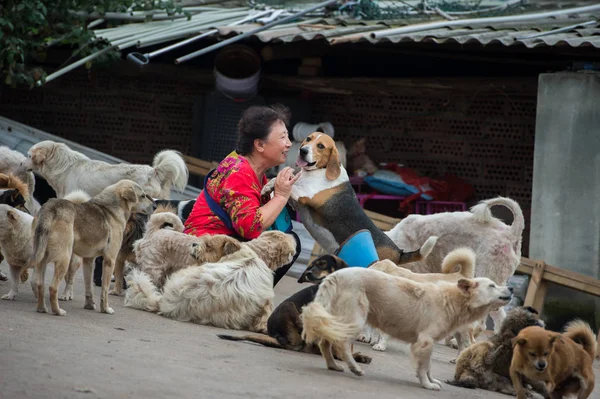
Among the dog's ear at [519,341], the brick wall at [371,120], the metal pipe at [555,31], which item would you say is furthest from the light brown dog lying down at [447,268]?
the brick wall at [371,120]

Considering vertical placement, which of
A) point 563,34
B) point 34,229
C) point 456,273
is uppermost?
point 563,34

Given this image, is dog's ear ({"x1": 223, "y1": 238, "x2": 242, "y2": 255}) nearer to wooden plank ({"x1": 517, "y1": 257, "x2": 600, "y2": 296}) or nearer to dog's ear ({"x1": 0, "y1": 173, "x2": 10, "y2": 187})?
dog's ear ({"x1": 0, "y1": 173, "x2": 10, "y2": 187})

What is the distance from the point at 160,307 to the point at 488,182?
21.9 feet

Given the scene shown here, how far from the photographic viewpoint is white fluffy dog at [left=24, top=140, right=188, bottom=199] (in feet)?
33.4

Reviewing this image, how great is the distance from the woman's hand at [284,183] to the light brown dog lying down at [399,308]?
1458 millimetres

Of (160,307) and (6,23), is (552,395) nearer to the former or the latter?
(160,307)

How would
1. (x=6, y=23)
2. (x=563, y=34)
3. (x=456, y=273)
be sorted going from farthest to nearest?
(x=6, y=23), (x=563, y=34), (x=456, y=273)

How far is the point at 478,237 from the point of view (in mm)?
8227

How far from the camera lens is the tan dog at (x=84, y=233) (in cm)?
619

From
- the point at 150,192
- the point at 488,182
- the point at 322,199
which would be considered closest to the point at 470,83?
the point at 488,182

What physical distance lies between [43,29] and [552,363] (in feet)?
31.1

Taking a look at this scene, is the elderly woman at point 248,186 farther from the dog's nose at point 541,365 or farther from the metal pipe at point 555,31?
the metal pipe at point 555,31

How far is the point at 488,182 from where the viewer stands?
41.5 ft

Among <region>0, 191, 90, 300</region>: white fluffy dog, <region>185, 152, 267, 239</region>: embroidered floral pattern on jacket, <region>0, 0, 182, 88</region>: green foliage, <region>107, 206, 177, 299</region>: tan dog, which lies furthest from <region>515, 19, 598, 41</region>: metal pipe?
<region>0, 191, 90, 300</region>: white fluffy dog
